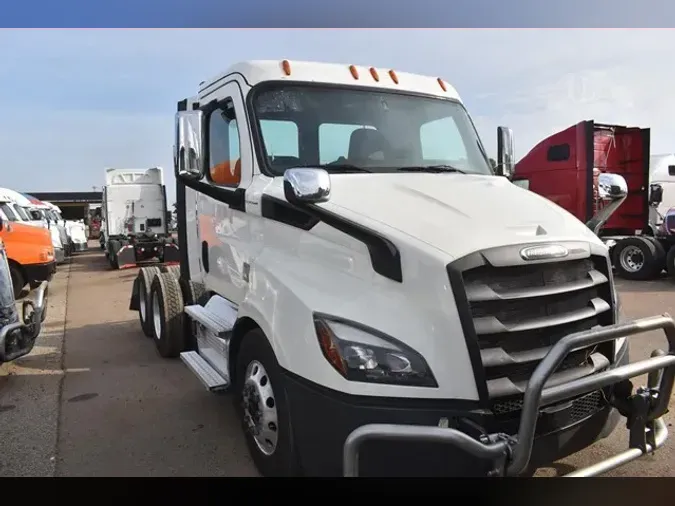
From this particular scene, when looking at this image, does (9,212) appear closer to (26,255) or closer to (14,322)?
(26,255)

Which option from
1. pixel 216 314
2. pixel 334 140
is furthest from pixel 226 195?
pixel 216 314

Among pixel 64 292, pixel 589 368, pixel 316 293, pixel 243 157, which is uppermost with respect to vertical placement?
pixel 243 157

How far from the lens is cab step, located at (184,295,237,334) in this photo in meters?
4.04

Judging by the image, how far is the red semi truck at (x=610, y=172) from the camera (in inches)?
460

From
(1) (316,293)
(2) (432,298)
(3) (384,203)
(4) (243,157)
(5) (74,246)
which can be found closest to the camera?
(2) (432,298)

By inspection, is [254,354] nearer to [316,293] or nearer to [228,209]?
[316,293]

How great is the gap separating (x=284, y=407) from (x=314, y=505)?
0.50 m

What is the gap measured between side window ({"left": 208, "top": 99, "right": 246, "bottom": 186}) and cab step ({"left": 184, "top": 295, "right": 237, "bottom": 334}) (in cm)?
94

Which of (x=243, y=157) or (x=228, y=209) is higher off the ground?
(x=243, y=157)

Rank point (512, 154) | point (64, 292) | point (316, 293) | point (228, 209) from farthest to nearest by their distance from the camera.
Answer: point (64, 292)
point (512, 154)
point (228, 209)
point (316, 293)

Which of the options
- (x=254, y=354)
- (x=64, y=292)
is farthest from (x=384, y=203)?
(x=64, y=292)

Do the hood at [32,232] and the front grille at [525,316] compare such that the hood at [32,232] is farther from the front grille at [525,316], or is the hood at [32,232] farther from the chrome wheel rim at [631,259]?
the chrome wheel rim at [631,259]

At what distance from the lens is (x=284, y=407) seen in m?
2.79

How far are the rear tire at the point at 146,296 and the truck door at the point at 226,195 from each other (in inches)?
82.7
